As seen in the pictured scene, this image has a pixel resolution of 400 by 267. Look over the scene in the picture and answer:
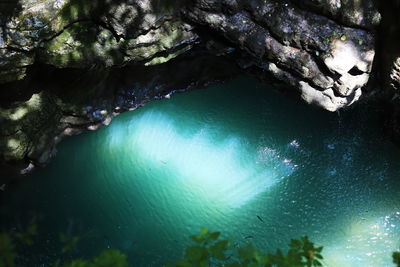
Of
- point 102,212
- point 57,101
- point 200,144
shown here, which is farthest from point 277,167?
point 57,101

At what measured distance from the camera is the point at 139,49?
6340 millimetres

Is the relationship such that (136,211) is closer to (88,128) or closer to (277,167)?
(88,128)

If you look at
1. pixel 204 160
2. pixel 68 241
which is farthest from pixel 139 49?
pixel 68 241

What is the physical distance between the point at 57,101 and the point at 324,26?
496 centimetres

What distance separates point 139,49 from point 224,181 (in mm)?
2942

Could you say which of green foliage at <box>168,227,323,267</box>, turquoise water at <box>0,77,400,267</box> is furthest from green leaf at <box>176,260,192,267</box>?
turquoise water at <box>0,77,400,267</box>

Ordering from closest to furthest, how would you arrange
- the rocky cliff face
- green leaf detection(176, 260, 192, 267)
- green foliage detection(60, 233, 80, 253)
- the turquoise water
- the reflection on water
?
green leaf detection(176, 260, 192, 267) < the rocky cliff face < green foliage detection(60, 233, 80, 253) < the turquoise water < the reflection on water

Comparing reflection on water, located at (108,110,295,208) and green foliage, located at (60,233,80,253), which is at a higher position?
reflection on water, located at (108,110,295,208)

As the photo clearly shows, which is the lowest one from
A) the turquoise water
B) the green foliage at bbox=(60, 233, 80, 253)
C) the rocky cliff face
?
the green foliage at bbox=(60, 233, 80, 253)

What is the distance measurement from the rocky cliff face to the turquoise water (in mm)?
732

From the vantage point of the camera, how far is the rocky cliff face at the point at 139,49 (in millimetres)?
5305

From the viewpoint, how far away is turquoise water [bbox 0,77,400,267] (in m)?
6.00

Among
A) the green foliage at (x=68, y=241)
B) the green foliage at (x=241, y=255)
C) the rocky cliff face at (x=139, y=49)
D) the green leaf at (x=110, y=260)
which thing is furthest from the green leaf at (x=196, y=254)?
the rocky cliff face at (x=139, y=49)

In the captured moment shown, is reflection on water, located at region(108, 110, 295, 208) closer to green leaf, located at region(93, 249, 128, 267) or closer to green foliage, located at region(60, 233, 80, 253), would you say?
green foliage, located at region(60, 233, 80, 253)
